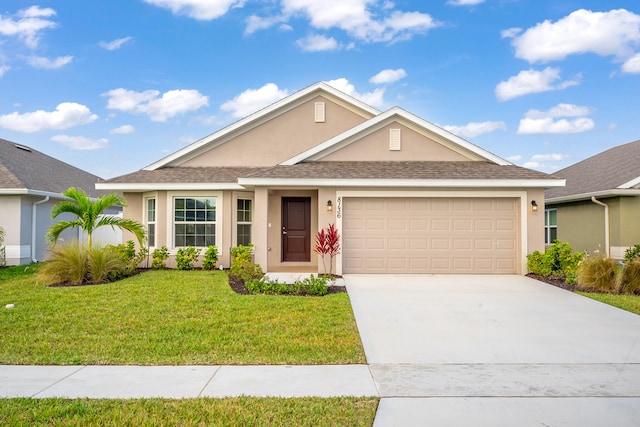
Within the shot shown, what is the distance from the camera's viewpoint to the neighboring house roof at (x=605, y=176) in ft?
48.4

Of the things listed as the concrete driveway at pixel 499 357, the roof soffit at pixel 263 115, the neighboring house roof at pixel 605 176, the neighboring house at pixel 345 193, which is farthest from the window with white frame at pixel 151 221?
the neighboring house roof at pixel 605 176

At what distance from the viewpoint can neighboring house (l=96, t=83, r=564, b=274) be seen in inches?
481

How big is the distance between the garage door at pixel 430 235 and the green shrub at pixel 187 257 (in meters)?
4.72

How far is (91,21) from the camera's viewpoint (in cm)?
1540

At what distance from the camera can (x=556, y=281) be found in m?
11.2

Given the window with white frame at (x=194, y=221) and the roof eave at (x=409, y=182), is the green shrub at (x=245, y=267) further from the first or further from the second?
the window with white frame at (x=194, y=221)

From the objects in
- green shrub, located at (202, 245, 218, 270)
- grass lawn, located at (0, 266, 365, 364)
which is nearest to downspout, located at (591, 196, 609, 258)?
grass lawn, located at (0, 266, 365, 364)

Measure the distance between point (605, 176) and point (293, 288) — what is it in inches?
544

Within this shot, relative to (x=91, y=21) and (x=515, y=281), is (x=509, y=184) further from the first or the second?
(x=91, y=21)

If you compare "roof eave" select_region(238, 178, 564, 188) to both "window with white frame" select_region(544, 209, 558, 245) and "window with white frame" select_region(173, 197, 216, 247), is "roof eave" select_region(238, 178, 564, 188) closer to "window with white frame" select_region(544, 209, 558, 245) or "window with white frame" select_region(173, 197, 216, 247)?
"window with white frame" select_region(173, 197, 216, 247)

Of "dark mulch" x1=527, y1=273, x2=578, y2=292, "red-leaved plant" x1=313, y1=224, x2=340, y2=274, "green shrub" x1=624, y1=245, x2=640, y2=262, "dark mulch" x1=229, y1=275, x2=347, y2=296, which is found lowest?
"dark mulch" x1=229, y1=275, x2=347, y2=296

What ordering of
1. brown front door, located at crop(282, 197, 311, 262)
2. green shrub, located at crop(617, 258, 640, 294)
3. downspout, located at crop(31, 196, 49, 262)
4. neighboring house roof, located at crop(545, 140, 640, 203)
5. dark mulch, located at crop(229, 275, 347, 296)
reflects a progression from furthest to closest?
downspout, located at crop(31, 196, 49, 262) < neighboring house roof, located at crop(545, 140, 640, 203) < brown front door, located at crop(282, 197, 311, 262) < green shrub, located at crop(617, 258, 640, 294) < dark mulch, located at crop(229, 275, 347, 296)

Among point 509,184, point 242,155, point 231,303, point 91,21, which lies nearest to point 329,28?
point 242,155

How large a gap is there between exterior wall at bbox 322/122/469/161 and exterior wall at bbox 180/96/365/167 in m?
1.97
